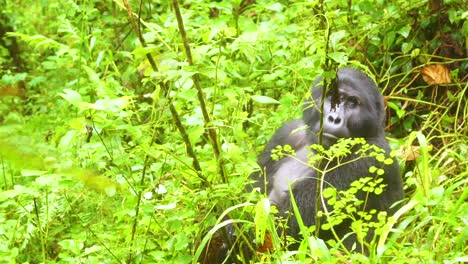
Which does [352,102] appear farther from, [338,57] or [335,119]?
[338,57]

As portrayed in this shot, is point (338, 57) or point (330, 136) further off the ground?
point (338, 57)

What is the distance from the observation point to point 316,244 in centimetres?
196

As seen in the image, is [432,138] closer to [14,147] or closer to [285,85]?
[285,85]

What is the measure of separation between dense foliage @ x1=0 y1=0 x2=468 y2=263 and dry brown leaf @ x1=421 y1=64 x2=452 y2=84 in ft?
0.03

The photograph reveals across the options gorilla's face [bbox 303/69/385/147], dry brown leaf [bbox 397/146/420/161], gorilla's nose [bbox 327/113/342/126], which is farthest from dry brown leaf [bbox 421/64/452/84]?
gorilla's nose [bbox 327/113/342/126]

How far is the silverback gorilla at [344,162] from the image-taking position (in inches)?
123

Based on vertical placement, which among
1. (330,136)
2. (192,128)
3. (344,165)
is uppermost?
(192,128)

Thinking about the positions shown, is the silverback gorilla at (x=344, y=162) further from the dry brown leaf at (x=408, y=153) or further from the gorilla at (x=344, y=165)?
the dry brown leaf at (x=408, y=153)

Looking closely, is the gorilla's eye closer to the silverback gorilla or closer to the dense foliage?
the silverback gorilla

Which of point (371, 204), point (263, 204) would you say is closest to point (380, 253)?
point (263, 204)

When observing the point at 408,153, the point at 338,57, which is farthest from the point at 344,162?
the point at 338,57

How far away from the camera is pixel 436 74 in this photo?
424 cm

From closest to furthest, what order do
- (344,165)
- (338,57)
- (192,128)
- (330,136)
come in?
(338,57)
(192,128)
(330,136)
(344,165)

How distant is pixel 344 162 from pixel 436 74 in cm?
143
